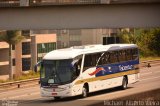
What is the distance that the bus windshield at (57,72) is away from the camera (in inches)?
1038

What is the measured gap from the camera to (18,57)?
281 ft

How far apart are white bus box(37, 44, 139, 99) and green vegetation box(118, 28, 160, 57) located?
43284mm

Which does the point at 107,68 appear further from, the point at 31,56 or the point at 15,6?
the point at 31,56

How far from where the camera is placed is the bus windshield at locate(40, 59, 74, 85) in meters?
26.4

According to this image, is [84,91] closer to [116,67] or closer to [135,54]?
[116,67]

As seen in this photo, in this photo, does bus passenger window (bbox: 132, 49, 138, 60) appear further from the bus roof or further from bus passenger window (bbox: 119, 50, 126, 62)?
the bus roof

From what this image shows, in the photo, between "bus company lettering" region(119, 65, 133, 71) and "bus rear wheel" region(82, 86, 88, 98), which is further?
A: "bus company lettering" region(119, 65, 133, 71)

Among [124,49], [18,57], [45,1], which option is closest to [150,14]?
[45,1]

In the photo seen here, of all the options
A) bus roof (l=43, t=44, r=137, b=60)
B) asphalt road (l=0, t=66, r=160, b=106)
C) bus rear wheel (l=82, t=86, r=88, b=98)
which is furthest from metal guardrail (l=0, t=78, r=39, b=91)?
bus rear wheel (l=82, t=86, r=88, b=98)

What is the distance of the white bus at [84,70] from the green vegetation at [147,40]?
1704 inches

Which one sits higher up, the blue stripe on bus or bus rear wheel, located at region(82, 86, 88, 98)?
the blue stripe on bus

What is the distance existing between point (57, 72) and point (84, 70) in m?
1.62

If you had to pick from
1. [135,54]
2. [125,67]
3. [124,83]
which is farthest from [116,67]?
[135,54]

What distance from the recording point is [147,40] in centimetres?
8056
